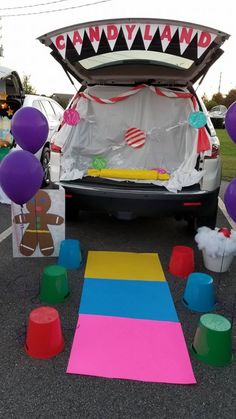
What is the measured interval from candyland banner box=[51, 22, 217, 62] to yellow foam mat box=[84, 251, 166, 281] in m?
2.35

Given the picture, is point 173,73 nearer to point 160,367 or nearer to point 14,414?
point 160,367

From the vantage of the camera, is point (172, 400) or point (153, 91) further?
point (153, 91)

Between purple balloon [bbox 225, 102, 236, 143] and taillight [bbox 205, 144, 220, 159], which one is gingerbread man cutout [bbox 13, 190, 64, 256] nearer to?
taillight [bbox 205, 144, 220, 159]

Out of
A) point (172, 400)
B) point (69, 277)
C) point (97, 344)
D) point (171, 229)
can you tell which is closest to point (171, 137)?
point (171, 229)

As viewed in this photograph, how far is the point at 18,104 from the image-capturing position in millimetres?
7934

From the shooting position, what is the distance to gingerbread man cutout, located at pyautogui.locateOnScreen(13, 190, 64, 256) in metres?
4.30

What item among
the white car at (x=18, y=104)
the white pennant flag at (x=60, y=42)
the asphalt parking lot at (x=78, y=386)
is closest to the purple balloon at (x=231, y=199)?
the asphalt parking lot at (x=78, y=386)

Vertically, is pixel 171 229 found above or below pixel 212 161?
below

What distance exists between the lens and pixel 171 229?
5.54 meters

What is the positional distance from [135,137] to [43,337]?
3799mm

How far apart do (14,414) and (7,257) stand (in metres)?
2.37

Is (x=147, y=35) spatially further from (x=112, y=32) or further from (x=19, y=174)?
(x=19, y=174)

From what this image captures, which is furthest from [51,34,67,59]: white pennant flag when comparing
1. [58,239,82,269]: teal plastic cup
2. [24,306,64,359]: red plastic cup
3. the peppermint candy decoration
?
[24,306,64,359]: red plastic cup

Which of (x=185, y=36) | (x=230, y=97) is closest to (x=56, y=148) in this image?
(x=185, y=36)
